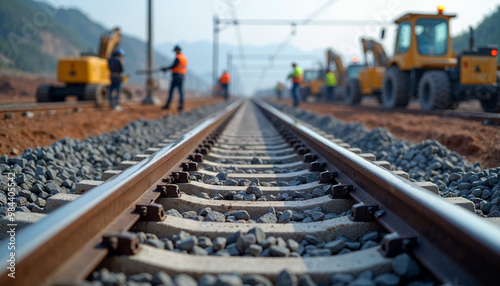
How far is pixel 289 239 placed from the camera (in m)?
2.13

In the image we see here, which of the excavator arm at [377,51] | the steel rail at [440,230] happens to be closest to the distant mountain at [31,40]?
the excavator arm at [377,51]

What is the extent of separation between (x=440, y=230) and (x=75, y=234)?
4.86 ft

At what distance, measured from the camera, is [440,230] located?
171 cm

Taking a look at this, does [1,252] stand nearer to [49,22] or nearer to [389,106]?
[389,106]

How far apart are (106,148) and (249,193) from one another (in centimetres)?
270

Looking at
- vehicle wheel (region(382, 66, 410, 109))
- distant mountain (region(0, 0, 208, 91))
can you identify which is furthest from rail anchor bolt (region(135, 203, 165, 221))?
distant mountain (region(0, 0, 208, 91))

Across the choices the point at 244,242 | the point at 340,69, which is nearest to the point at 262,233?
the point at 244,242

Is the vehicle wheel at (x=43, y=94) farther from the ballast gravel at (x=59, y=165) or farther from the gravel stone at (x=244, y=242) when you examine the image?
the gravel stone at (x=244, y=242)

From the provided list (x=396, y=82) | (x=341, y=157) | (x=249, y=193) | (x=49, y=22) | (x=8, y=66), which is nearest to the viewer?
(x=249, y=193)

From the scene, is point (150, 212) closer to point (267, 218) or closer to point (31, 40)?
point (267, 218)

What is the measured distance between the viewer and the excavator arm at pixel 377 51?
17891 mm

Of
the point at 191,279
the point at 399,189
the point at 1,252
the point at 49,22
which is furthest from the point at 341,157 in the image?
the point at 49,22

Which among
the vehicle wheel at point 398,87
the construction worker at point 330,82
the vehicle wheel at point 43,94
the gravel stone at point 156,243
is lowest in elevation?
the gravel stone at point 156,243

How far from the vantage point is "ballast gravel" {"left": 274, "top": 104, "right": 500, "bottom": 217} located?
9.99ft
